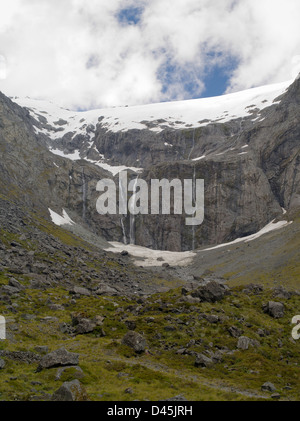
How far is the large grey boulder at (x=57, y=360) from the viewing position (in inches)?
989

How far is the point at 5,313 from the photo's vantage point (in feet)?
133

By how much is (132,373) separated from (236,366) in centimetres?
937

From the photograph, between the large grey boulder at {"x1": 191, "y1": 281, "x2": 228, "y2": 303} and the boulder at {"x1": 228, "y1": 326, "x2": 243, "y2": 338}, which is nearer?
the boulder at {"x1": 228, "y1": 326, "x2": 243, "y2": 338}

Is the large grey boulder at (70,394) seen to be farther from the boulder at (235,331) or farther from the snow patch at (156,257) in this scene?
the snow patch at (156,257)

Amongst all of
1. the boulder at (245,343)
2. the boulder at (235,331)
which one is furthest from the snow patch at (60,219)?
the boulder at (245,343)

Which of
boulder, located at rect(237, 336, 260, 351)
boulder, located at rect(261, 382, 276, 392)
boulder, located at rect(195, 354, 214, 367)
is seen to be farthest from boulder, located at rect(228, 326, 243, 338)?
boulder, located at rect(261, 382, 276, 392)

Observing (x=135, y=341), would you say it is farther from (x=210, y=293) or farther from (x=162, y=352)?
(x=210, y=293)

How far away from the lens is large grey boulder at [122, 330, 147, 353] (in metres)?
33.0

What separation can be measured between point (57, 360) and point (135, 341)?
9655 mm

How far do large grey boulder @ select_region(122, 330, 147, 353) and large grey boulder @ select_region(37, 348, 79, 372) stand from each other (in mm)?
7990

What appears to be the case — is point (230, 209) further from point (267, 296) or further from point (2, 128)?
point (267, 296)

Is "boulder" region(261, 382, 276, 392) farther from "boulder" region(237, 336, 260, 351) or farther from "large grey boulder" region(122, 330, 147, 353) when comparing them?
"large grey boulder" region(122, 330, 147, 353)
